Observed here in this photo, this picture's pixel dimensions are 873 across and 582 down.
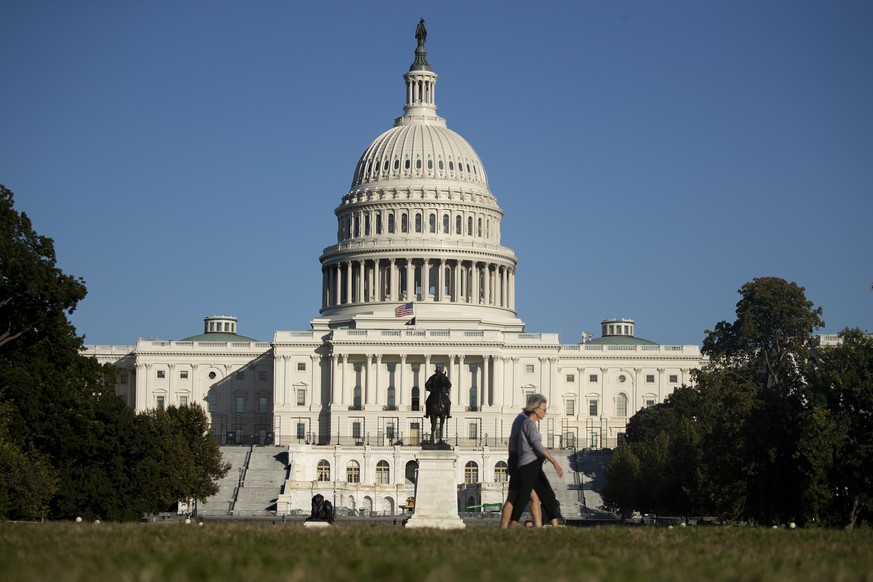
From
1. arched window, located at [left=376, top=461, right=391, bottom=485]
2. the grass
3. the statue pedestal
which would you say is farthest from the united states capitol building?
the grass

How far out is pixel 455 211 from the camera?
189m

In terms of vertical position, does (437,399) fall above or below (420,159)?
below

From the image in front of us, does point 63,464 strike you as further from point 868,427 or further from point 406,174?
point 406,174

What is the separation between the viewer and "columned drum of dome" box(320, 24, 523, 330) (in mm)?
184875

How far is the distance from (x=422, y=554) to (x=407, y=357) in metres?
144

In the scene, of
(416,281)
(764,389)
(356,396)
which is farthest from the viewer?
(416,281)

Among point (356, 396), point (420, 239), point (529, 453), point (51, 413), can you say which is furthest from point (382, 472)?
point (529, 453)

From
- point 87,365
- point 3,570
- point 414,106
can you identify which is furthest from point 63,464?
point 414,106

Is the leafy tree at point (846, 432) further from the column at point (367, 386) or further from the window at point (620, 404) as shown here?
the window at point (620, 404)

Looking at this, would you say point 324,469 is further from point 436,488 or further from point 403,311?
point 436,488

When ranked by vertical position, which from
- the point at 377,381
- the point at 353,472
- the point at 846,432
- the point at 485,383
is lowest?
the point at 353,472

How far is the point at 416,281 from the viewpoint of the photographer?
612 feet

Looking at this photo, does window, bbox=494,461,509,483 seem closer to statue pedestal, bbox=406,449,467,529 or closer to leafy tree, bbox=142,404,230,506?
leafy tree, bbox=142,404,230,506

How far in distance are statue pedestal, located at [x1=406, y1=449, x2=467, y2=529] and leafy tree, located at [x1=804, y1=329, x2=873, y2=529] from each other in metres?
18.4
